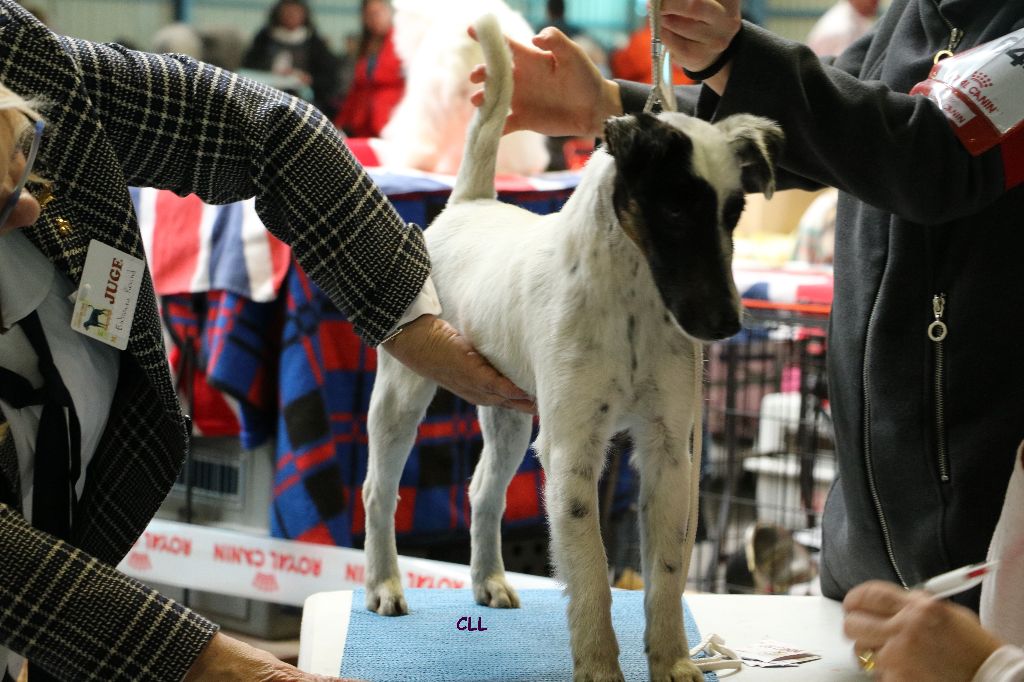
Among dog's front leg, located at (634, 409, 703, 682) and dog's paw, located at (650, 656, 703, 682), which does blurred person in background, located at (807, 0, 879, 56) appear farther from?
dog's paw, located at (650, 656, 703, 682)

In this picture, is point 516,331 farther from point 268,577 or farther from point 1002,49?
point 268,577

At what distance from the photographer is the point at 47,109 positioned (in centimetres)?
111

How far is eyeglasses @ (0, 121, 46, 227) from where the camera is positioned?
0.96m

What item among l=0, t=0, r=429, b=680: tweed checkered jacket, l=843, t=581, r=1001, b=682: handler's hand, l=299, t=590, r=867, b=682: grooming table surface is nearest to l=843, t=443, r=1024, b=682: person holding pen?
l=843, t=581, r=1001, b=682: handler's hand

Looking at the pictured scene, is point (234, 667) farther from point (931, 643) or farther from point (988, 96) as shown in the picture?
point (988, 96)

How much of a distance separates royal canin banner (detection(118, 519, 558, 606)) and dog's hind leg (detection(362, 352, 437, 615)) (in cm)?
93

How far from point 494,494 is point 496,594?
0.15m

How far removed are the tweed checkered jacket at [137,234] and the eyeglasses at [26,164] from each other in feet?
0.34

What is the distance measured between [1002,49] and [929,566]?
0.64 meters

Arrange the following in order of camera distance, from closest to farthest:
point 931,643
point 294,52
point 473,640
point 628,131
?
1. point 931,643
2. point 628,131
3. point 473,640
4. point 294,52

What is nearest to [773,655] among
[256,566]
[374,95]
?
[256,566]

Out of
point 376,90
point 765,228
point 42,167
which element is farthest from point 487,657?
point 765,228

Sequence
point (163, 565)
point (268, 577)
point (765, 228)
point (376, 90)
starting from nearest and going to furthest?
1. point (268, 577)
2. point (163, 565)
3. point (376, 90)
4. point (765, 228)

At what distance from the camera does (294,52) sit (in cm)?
647
